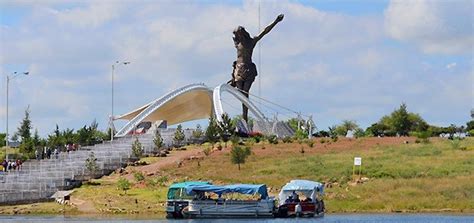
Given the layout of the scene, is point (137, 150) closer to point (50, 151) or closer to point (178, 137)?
point (178, 137)

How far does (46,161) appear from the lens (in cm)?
9306

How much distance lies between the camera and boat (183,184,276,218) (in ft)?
215

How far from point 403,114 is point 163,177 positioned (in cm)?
7136

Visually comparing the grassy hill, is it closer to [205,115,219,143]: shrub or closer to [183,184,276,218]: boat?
[205,115,219,143]: shrub

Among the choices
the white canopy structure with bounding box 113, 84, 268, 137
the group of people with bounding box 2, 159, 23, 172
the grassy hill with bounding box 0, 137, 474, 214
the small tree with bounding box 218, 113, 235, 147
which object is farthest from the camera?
the white canopy structure with bounding box 113, 84, 268, 137

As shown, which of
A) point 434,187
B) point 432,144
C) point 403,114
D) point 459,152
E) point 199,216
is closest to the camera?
point 199,216

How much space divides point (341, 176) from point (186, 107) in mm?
65549

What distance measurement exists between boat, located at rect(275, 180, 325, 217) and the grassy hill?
4.51 m

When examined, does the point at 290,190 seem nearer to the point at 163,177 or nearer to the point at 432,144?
the point at 163,177

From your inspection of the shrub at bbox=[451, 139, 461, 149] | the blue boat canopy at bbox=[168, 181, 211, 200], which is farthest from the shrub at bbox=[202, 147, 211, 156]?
the blue boat canopy at bbox=[168, 181, 211, 200]

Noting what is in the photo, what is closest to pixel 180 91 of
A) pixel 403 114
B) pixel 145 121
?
pixel 145 121

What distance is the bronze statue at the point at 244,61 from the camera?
127625mm

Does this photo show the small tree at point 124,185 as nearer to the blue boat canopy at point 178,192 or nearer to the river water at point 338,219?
the blue boat canopy at point 178,192

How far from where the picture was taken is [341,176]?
8006cm
